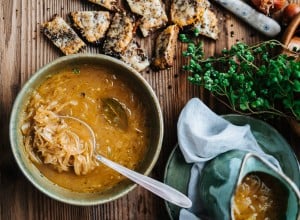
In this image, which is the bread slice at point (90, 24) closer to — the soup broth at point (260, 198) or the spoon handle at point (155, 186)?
the spoon handle at point (155, 186)

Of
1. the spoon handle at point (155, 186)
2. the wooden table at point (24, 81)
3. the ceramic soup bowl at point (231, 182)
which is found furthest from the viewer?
the wooden table at point (24, 81)

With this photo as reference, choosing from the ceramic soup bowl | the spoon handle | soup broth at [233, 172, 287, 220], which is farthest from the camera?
the spoon handle

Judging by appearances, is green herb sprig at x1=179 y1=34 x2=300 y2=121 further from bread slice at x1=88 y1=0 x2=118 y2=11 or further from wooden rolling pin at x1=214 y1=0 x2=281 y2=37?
bread slice at x1=88 y1=0 x2=118 y2=11

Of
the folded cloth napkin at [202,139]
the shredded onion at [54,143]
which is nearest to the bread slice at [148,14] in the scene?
the folded cloth napkin at [202,139]

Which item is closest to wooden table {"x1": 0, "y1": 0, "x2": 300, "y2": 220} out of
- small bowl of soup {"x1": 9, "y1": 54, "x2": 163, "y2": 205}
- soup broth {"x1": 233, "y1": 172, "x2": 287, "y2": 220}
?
small bowl of soup {"x1": 9, "y1": 54, "x2": 163, "y2": 205}

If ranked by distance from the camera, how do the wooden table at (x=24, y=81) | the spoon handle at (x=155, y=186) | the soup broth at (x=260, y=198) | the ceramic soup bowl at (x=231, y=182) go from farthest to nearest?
the wooden table at (x=24, y=81)
the spoon handle at (x=155, y=186)
the soup broth at (x=260, y=198)
the ceramic soup bowl at (x=231, y=182)

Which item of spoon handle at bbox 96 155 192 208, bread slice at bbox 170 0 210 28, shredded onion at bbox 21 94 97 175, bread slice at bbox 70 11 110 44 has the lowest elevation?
spoon handle at bbox 96 155 192 208

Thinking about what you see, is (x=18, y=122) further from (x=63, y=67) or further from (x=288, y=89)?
(x=288, y=89)
